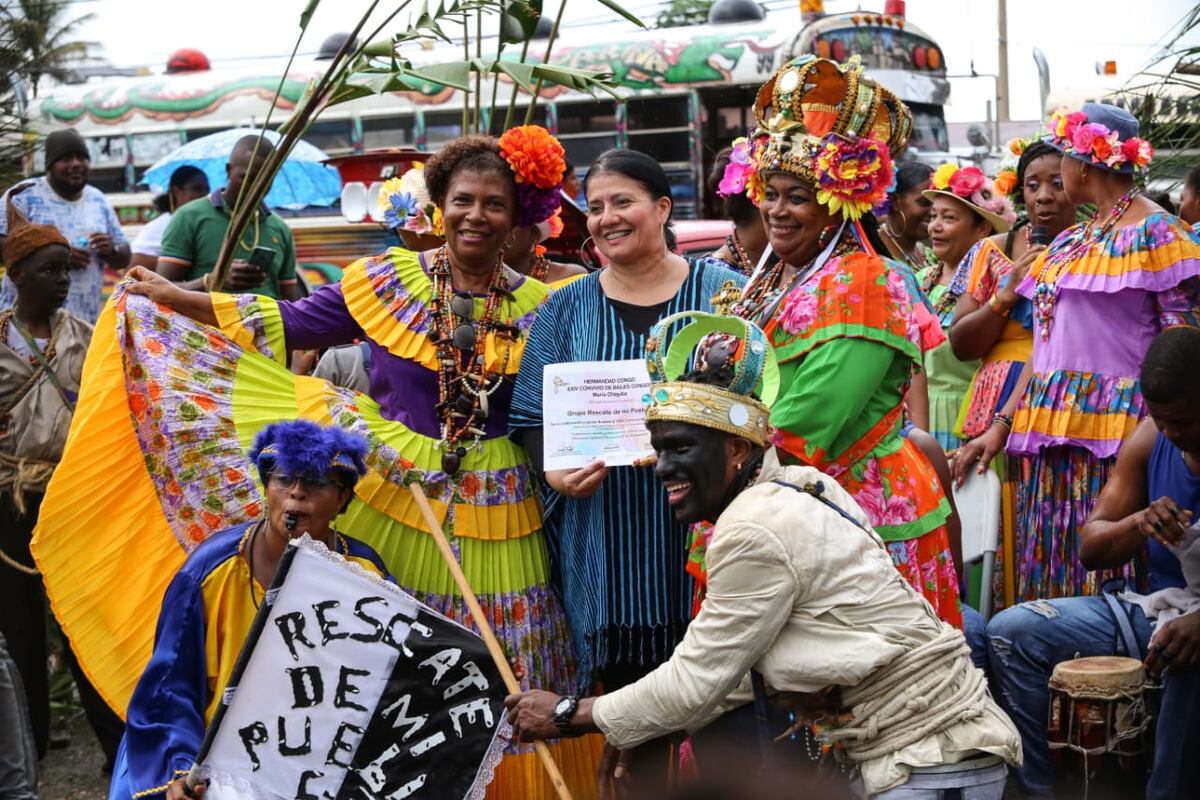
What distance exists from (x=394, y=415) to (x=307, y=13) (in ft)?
5.06

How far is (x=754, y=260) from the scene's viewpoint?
625 cm

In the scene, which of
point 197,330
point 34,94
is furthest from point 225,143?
point 197,330

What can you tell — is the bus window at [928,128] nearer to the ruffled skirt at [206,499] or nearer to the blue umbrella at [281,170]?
the blue umbrella at [281,170]

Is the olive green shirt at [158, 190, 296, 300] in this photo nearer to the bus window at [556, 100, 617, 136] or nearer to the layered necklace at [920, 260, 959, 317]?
A: the layered necklace at [920, 260, 959, 317]

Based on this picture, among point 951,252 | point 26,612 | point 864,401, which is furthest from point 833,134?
point 26,612

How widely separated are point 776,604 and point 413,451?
1.88 m

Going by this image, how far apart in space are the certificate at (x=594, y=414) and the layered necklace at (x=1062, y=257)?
7.28 ft

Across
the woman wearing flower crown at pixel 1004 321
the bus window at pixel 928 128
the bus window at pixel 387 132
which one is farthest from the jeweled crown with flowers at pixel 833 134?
the bus window at pixel 387 132

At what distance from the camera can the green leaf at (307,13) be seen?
5.23 m

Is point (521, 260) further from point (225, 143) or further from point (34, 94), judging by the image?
point (225, 143)

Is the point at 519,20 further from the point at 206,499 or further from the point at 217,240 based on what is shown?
the point at 217,240

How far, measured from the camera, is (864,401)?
4.10 m

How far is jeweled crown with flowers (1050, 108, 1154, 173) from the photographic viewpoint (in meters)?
5.55

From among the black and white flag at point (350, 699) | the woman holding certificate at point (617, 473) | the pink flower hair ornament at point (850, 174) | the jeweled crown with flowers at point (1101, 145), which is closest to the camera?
the black and white flag at point (350, 699)
